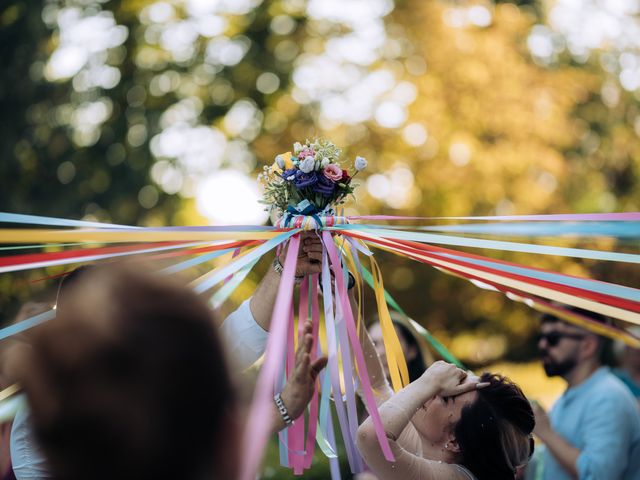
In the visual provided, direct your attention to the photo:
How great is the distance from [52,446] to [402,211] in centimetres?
1200

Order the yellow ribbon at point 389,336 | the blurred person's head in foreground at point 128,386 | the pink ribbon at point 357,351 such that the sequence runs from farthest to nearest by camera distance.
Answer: the yellow ribbon at point 389,336 < the pink ribbon at point 357,351 < the blurred person's head in foreground at point 128,386

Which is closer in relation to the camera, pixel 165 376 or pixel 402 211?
pixel 165 376

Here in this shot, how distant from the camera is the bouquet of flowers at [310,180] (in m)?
2.99

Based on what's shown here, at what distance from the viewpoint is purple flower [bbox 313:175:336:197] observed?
9.79 feet

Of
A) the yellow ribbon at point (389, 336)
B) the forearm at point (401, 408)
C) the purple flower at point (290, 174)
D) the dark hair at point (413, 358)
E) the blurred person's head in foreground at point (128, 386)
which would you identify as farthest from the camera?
the dark hair at point (413, 358)

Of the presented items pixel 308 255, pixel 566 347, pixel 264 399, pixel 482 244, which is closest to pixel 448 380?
pixel 482 244

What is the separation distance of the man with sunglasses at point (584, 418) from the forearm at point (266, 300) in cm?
173

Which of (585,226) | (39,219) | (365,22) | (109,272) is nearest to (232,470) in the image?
(109,272)

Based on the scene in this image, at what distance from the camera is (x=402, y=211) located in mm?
12984

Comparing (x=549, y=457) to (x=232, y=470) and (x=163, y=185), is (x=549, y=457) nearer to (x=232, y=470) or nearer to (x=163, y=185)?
(x=232, y=470)

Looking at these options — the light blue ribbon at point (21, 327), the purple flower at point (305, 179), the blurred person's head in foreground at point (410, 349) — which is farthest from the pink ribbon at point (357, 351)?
the blurred person's head in foreground at point (410, 349)

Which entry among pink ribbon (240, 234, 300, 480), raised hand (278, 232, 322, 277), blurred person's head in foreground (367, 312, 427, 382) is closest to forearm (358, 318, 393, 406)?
raised hand (278, 232, 322, 277)

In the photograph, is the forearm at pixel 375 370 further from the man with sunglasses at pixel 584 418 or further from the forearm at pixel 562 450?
the forearm at pixel 562 450

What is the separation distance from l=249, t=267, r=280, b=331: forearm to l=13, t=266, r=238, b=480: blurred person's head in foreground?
6.00 ft
